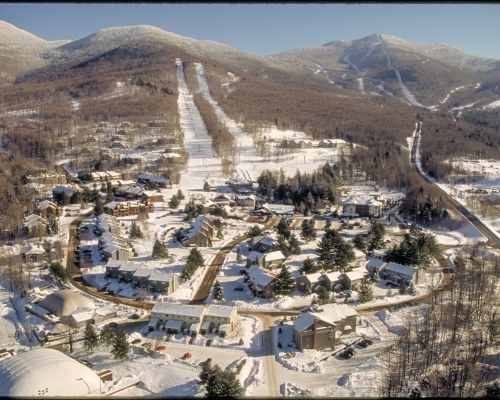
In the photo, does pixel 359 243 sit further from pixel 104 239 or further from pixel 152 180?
pixel 152 180

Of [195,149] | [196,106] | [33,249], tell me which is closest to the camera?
[33,249]

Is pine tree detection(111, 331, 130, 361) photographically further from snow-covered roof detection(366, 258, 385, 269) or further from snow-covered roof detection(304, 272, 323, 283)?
snow-covered roof detection(366, 258, 385, 269)

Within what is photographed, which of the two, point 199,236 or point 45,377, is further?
point 199,236

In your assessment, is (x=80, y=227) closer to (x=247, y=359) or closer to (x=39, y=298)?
(x=39, y=298)

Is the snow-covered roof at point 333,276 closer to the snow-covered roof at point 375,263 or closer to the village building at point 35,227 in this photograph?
the snow-covered roof at point 375,263

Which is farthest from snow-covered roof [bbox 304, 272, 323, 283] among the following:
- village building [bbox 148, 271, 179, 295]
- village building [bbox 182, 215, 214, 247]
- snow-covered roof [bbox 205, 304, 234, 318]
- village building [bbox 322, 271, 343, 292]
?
village building [bbox 182, 215, 214, 247]

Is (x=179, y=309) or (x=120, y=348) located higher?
(x=179, y=309)

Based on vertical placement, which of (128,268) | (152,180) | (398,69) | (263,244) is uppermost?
(398,69)

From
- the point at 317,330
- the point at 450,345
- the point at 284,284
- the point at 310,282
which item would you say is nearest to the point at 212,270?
the point at 284,284
